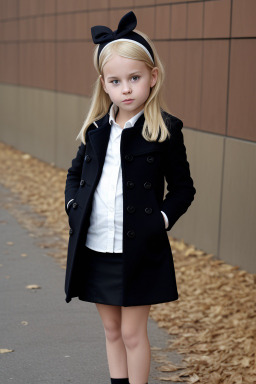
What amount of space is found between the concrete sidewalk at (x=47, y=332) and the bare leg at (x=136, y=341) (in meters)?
0.71

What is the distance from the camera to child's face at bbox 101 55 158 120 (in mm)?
3256

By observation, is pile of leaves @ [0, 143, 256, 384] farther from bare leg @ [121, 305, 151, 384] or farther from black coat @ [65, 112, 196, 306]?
black coat @ [65, 112, 196, 306]

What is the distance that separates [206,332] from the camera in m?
4.94

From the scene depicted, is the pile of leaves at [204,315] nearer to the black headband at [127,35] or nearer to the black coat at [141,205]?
the black coat at [141,205]

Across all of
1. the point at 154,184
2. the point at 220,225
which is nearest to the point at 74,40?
the point at 220,225

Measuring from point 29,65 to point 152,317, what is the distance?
28.1 ft

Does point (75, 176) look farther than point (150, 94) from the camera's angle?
Yes

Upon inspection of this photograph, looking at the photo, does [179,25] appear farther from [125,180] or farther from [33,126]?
[33,126]

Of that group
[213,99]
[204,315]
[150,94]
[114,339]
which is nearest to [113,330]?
[114,339]

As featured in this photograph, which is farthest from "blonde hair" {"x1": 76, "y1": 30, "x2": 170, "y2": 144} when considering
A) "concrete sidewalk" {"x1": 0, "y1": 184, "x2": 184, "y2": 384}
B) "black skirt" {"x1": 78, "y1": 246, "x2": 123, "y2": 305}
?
"concrete sidewalk" {"x1": 0, "y1": 184, "x2": 184, "y2": 384}

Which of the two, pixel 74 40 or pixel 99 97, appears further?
pixel 74 40

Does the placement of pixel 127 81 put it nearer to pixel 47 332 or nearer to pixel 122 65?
pixel 122 65

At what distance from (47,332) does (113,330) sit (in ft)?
4.83

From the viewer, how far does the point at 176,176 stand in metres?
3.42
